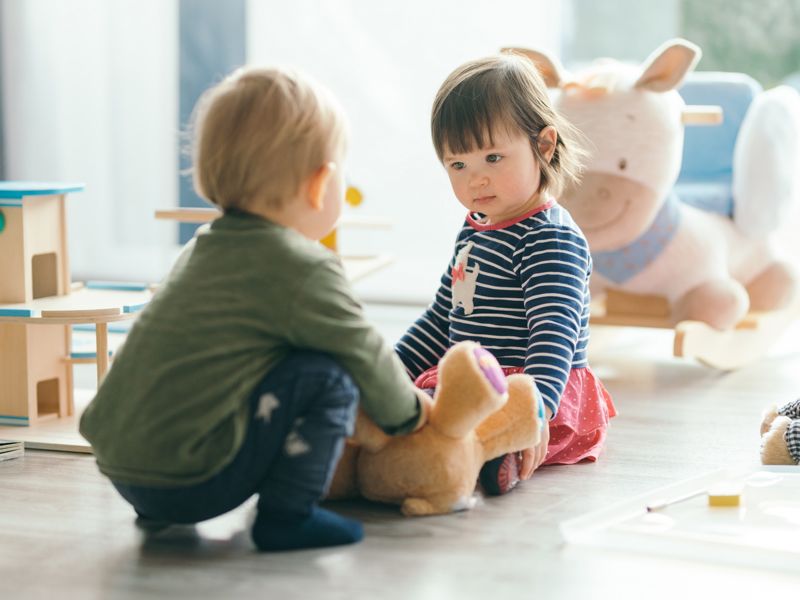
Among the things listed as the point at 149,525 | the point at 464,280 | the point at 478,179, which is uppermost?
the point at 478,179

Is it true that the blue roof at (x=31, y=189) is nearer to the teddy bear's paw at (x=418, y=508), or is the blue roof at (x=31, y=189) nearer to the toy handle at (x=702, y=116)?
the teddy bear's paw at (x=418, y=508)

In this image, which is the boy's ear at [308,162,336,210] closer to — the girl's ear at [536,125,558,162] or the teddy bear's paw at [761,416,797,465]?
the girl's ear at [536,125,558,162]

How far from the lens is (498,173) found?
128 cm

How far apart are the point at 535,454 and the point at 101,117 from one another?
1988mm

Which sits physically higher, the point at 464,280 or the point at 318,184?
the point at 318,184

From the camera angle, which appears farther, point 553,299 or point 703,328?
point 703,328

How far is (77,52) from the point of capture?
288 cm

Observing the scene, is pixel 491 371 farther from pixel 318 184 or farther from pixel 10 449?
pixel 10 449

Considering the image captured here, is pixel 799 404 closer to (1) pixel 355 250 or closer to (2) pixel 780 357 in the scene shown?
(2) pixel 780 357

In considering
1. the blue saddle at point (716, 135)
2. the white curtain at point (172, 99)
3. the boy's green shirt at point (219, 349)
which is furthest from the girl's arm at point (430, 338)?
the white curtain at point (172, 99)

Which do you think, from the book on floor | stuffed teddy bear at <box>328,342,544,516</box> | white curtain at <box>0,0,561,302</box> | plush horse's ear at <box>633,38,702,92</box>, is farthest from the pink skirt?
white curtain at <box>0,0,561,302</box>

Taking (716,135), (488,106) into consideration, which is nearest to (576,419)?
(488,106)

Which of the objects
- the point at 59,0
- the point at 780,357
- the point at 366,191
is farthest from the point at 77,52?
the point at 780,357

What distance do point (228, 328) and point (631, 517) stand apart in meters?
0.43
